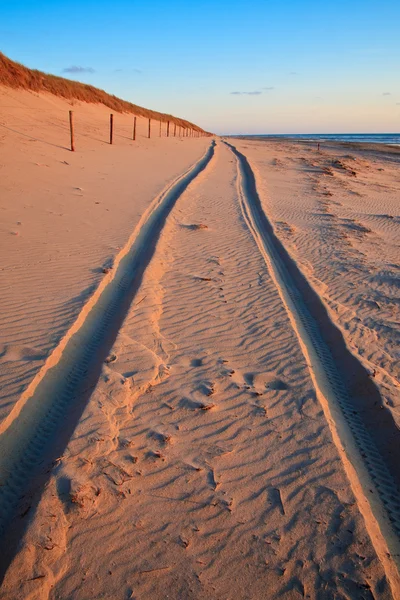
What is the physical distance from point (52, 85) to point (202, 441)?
35.6m

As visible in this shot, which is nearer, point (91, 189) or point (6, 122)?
point (91, 189)

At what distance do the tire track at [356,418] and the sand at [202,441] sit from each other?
2 centimetres

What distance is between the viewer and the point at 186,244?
877cm

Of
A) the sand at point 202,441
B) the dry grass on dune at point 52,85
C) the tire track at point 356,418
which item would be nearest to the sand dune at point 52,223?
the sand at point 202,441

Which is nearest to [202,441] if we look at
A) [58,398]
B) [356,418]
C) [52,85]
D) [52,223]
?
[58,398]

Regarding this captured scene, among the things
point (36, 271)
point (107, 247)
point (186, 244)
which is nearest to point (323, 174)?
point (186, 244)

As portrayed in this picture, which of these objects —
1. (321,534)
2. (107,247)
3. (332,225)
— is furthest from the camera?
(332,225)

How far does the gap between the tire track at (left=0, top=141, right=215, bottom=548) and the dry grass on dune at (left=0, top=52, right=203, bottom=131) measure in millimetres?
25944

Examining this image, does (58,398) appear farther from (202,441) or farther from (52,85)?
(52,85)

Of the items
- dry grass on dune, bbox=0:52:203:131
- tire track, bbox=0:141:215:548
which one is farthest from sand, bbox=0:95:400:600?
dry grass on dune, bbox=0:52:203:131

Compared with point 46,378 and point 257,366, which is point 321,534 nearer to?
point 257,366

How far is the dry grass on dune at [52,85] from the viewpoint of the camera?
26.6 metres

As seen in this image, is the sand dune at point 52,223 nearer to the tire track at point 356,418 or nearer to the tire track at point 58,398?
the tire track at point 58,398

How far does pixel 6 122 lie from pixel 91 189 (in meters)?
10.6
